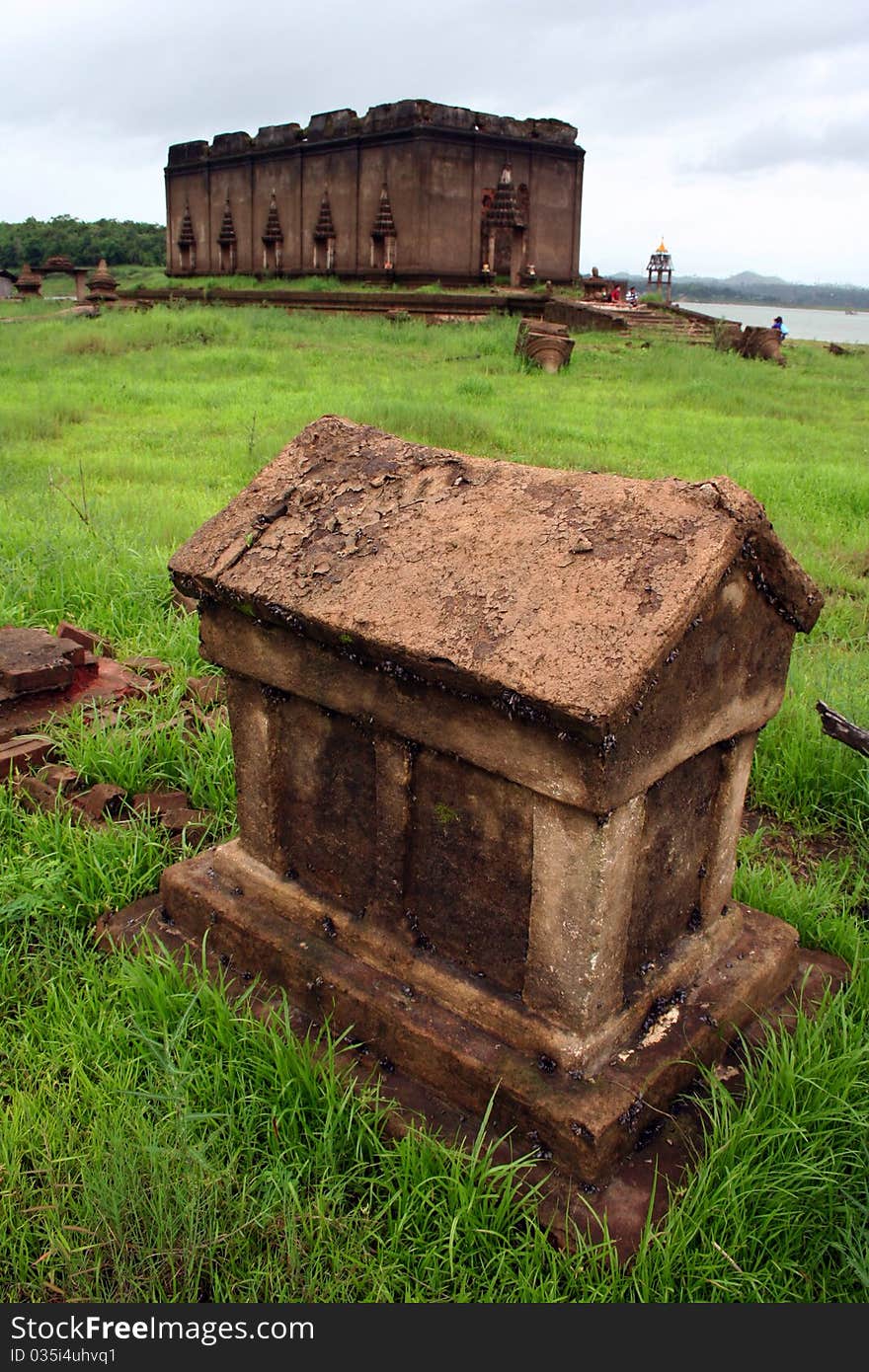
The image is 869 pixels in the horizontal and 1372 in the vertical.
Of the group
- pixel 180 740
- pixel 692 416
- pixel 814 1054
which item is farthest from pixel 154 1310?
pixel 692 416

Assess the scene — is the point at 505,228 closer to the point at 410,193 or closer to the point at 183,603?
the point at 410,193

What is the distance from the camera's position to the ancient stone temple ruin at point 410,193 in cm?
2247

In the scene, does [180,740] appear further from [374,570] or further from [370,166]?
[370,166]

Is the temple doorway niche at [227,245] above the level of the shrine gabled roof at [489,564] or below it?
above

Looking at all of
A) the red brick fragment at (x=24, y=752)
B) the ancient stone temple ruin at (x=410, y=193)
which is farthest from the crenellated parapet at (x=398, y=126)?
the red brick fragment at (x=24, y=752)

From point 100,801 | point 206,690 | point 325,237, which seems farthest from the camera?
point 325,237

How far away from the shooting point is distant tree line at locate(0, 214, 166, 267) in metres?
47.3

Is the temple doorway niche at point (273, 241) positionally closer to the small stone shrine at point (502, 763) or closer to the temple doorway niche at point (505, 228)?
the temple doorway niche at point (505, 228)

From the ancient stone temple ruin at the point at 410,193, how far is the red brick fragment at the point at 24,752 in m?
21.4

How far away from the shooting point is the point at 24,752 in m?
3.28

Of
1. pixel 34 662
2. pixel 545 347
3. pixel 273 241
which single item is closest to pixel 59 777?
pixel 34 662

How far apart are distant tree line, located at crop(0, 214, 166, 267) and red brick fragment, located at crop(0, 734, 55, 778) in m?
48.2

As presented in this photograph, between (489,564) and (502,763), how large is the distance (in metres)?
0.38

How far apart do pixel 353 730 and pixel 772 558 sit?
3.01 feet
